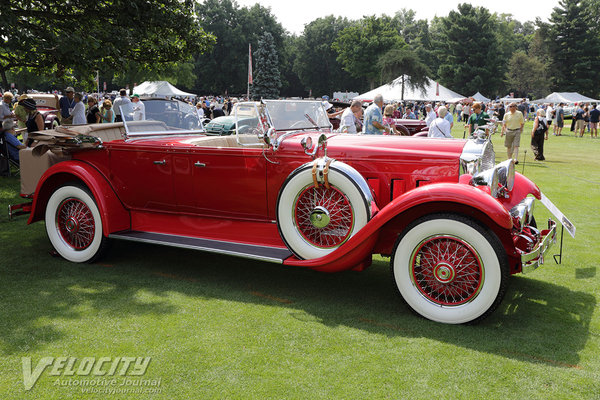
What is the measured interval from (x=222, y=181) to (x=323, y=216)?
1223 millimetres

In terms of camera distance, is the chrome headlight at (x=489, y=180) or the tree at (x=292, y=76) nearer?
the chrome headlight at (x=489, y=180)

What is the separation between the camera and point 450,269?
152 inches

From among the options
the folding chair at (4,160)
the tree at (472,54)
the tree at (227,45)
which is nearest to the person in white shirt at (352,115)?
the folding chair at (4,160)

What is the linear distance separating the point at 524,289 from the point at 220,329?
2.95m

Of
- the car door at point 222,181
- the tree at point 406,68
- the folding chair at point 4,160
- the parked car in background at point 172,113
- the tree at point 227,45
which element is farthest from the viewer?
the tree at point 227,45

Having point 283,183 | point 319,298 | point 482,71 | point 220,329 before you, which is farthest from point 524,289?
point 482,71

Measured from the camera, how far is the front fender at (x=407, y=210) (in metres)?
3.68

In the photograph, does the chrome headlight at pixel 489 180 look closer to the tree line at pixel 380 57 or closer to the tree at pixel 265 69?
the tree line at pixel 380 57

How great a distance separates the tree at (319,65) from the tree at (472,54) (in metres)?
17.4

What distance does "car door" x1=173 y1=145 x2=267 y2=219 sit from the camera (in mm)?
4867

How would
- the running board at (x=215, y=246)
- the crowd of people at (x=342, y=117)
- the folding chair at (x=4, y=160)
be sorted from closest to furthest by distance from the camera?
the running board at (x=215, y=246) < the crowd of people at (x=342, y=117) < the folding chair at (x=4, y=160)

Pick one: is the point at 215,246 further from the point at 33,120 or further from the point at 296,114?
the point at 33,120

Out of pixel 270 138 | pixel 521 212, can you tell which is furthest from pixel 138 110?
pixel 521 212

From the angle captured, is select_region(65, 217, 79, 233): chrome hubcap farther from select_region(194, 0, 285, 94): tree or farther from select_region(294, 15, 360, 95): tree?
select_region(294, 15, 360, 95): tree
